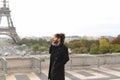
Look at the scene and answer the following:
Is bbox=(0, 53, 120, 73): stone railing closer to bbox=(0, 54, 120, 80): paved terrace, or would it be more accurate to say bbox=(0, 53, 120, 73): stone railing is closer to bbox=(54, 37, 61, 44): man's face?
bbox=(0, 54, 120, 80): paved terrace

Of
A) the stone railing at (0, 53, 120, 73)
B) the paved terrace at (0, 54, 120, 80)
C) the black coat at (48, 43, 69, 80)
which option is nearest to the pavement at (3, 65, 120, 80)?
the paved terrace at (0, 54, 120, 80)

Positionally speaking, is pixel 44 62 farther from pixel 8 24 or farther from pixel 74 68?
pixel 8 24

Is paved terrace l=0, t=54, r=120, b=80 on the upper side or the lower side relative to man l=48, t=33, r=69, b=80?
lower

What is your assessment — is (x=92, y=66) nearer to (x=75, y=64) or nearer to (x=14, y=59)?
(x=75, y=64)

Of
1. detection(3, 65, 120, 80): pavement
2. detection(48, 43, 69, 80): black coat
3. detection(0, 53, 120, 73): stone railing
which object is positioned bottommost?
detection(3, 65, 120, 80): pavement

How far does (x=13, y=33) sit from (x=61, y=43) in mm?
78721

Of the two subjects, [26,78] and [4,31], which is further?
[4,31]

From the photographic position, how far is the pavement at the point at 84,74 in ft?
40.1

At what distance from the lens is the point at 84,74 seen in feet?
43.3

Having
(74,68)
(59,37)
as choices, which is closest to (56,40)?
(59,37)

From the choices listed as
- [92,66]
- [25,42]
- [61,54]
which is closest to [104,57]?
[92,66]

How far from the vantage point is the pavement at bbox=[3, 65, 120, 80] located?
12219 mm

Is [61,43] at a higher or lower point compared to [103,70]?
higher

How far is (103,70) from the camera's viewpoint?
14297 mm
